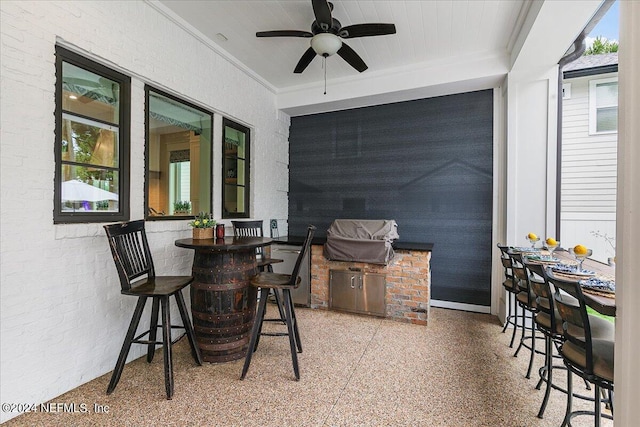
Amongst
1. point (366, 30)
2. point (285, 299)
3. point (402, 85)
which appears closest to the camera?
point (285, 299)

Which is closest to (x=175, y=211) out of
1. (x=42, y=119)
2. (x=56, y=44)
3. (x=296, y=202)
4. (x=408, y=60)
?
(x=42, y=119)

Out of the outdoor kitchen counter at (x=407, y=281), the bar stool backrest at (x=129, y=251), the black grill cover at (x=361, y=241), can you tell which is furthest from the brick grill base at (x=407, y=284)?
the bar stool backrest at (x=129, y=251)

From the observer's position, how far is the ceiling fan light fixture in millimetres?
2754

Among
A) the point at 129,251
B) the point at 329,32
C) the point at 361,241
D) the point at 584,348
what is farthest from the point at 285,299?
the point at 329,32

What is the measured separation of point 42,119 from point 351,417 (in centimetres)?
290

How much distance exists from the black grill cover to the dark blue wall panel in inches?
31.2

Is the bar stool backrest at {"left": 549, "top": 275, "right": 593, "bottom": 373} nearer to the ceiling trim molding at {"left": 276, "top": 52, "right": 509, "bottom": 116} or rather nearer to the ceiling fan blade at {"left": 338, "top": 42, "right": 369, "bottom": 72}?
the ceiling fan blade at {"left": 338, "top": 42, "right": 369, "bottom": 72}

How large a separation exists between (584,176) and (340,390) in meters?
3.74

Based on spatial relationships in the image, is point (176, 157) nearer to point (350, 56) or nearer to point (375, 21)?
point (350, 56)

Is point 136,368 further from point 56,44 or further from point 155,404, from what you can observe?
point 56,44

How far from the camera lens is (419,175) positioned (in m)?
4.40

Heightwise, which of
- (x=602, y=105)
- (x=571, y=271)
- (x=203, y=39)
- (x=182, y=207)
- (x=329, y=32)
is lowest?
(x=571, y=271)

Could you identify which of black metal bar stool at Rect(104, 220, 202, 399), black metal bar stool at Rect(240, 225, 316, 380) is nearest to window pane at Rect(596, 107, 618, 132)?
black metal bar stool at Rect(240, 225, 316, 380)

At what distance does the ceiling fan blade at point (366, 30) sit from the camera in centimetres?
263
